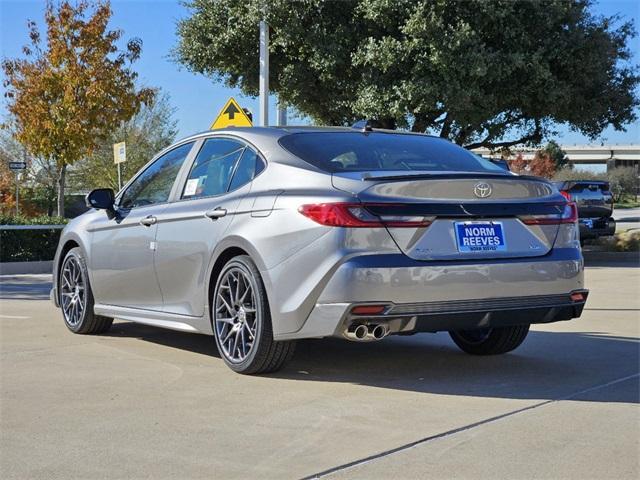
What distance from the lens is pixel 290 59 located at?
2081 centimetres

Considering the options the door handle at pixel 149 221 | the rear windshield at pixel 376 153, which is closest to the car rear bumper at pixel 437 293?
the rear windshield at pixel 376 153

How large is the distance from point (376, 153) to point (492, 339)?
158cm

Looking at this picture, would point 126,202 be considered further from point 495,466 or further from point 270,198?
point 495,466

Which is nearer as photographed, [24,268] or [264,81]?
[264,81]

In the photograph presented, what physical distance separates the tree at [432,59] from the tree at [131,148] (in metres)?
21.7

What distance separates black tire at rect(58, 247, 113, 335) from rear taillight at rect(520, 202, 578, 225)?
12.2 feet

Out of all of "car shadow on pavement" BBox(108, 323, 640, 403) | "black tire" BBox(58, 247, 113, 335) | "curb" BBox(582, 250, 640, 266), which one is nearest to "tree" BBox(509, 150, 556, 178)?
"curb" BBox(582, 250, 640, 266)

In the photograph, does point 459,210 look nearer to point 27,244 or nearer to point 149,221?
point 149,221

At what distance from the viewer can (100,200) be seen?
7.40m

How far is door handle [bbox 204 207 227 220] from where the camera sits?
597 centimetres

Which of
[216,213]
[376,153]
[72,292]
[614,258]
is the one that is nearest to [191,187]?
[216,213]

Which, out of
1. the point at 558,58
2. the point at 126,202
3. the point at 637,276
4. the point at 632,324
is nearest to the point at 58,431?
the point at 126,202

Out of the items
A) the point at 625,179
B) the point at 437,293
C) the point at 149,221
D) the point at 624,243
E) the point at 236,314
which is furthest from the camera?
the point at 625,179

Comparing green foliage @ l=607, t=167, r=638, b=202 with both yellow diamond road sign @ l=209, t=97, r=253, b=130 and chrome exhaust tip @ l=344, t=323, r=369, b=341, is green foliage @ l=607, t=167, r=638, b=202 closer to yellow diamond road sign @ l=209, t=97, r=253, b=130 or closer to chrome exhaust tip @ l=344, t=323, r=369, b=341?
yellow diamond road sign @ l=209, t=97, r=253, b=130
